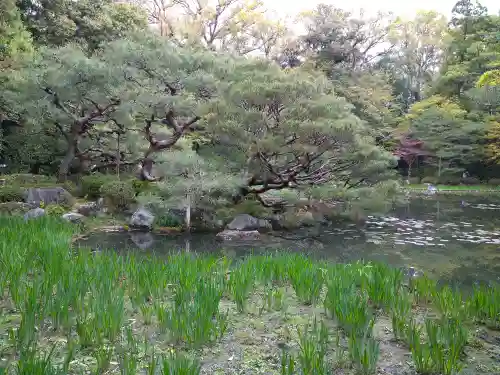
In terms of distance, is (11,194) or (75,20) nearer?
(11,194)

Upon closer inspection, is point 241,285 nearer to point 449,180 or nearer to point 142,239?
point 142,239

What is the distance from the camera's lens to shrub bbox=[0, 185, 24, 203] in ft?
34.7

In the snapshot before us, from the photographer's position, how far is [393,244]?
8906 mm

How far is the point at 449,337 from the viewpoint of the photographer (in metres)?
2.49

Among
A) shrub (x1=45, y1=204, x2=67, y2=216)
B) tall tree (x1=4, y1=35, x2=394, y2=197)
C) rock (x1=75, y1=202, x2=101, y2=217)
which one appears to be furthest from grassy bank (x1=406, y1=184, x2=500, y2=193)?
shrub (x1=45, y1=204, x2=67, y2=216)

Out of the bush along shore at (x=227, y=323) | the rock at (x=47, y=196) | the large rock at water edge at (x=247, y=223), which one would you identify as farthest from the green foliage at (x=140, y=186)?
the bush along shore at (x=227, y=323)

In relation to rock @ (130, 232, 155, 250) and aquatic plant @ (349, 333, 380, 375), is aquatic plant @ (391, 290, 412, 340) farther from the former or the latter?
rock @ (130, 232, 155, 250)

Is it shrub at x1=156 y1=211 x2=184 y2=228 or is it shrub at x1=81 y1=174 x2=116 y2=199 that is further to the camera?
shrub at x1=81 y1=174 x2=116 y2=199

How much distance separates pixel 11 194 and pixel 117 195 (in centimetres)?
254

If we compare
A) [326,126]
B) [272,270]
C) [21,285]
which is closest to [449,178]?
[326,126]

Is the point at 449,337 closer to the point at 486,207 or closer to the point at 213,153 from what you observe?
the point at 213,153

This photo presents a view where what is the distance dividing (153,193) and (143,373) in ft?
28.1

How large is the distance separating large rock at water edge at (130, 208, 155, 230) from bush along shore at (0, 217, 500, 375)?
588 centimetres

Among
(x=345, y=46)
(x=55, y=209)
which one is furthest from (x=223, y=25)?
(x=55, y=209)
